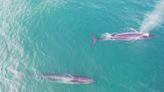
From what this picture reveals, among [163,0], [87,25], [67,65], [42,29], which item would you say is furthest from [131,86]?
[163,0]

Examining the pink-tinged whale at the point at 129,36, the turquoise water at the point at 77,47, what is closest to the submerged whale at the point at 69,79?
the turquoise water at the point at 77,47

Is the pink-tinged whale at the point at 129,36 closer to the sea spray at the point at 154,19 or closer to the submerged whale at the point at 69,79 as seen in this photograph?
the sea spray at the point at 154,19

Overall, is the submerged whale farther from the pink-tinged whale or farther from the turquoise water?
the pink-tinged whale

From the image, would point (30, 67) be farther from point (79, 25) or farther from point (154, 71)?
point (154, 71)

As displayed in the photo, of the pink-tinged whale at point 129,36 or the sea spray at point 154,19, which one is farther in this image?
the sea spray at point 154,19

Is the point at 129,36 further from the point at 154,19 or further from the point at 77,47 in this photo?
the point at 154,19

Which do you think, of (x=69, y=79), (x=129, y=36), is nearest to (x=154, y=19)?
(x=129, y=36)
